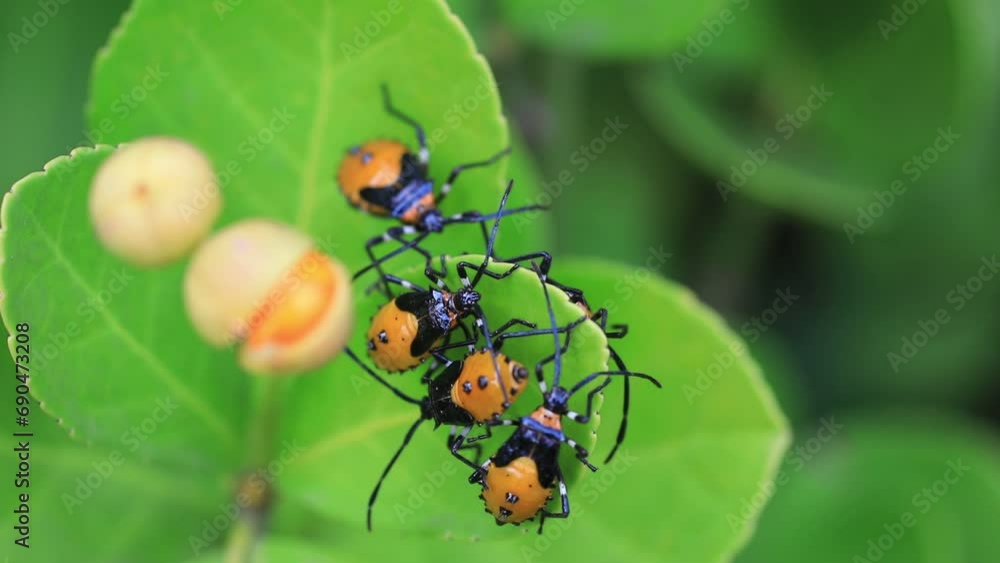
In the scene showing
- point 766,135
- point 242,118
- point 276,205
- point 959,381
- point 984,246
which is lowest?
point 959,381

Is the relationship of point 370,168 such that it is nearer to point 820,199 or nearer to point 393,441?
point 393,441

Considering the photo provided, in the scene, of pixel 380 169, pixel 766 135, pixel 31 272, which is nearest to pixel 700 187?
pixel 766 135

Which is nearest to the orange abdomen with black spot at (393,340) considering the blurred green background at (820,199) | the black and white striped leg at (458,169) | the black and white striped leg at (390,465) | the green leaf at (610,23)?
the black and white striped leg at (390,465)

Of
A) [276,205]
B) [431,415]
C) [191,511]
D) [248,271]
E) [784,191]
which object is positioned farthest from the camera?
[784,191]

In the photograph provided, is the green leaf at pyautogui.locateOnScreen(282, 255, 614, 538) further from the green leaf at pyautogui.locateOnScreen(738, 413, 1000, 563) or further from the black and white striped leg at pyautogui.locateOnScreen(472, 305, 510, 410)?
the green leaf at pyautogui.locateOnScreen(738, 413, 1000, 563)

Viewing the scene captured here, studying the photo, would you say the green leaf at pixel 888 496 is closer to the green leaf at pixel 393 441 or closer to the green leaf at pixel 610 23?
the green leaf at pixel 393 441

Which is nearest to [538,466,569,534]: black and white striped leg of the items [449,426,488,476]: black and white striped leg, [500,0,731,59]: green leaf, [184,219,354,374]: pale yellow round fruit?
[449,426,488,476]: black and white striped leg

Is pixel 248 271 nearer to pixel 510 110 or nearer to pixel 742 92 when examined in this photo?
pixel 510 110
